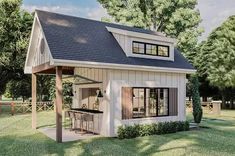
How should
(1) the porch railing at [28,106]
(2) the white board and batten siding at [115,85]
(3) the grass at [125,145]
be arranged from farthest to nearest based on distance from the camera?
(1) the porch railing at [28,106] → (2) the white board and batten siding at [115,85] → (3) the grass at [125,145]

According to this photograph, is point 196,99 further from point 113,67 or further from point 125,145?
point 125,145

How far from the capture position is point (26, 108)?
84.4 ft

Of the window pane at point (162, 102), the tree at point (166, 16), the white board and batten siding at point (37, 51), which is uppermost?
the tree at point (166, 16)

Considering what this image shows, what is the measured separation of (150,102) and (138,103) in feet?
2.32

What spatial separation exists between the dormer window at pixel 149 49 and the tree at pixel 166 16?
15.7 meters

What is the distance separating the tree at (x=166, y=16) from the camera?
3020cm

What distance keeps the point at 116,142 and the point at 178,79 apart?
552cm

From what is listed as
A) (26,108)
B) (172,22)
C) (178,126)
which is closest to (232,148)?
(178,126)

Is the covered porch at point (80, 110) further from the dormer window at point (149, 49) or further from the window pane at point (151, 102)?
the dormer window at point (149, 49)

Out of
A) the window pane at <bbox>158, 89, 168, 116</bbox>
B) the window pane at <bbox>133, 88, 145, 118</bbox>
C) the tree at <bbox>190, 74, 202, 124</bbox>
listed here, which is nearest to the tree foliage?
the tree at <bbox>190, 74, 202, 124</bbox>

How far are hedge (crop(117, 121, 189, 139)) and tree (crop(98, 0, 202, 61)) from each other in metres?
17.6

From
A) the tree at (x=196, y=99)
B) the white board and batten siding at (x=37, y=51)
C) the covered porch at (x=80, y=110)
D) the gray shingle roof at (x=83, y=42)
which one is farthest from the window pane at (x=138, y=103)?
the white board and batten siding at (x=37, y=51)

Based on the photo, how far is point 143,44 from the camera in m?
14.1

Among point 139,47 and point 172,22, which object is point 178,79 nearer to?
point 139,47
